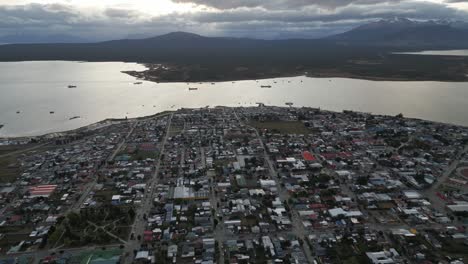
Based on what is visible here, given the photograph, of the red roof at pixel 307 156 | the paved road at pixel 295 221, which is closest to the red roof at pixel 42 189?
the paved road at pixel 295 221

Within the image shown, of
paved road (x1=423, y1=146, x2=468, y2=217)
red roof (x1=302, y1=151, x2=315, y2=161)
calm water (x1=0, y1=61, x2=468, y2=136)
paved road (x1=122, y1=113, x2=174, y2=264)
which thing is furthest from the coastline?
paved road (x1=122, y1=113, x2=174, y2=264)

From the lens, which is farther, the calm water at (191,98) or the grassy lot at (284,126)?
the calm water at (191,98)

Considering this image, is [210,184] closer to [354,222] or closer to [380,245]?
[354,222]

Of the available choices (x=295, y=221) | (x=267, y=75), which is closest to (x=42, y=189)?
(x=295, y=221)

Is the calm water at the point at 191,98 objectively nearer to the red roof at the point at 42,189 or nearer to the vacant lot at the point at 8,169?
the vacant lot at the point at 8,169

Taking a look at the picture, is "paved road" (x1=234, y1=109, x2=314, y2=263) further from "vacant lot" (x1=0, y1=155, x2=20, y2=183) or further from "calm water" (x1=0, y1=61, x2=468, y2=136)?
"calm water" (x1=0, y1=61, x2=468, y2=136)

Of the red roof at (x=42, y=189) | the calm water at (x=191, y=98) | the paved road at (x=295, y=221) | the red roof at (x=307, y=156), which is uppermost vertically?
the calm water at (x=191, y=98)

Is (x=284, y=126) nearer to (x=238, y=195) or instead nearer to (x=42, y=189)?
(x=238, y=195)
